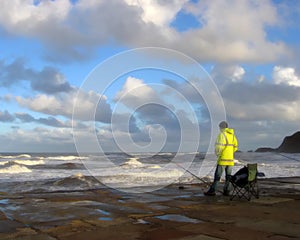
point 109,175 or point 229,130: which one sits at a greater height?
point 229,130

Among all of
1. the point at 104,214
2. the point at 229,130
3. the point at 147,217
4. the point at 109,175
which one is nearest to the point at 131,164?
the point at 109,175

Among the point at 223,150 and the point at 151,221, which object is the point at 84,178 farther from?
the point at 151,221

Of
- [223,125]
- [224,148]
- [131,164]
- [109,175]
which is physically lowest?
[109,175]

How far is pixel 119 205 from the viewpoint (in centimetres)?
735

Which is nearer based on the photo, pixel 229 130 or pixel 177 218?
pixel 177 218

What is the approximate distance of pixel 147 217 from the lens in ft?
19.6

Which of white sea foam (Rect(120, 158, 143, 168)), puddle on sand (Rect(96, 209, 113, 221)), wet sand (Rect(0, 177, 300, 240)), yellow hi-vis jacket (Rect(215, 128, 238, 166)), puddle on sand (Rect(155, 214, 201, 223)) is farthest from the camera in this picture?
white sea foam (Rect(120, 158, 143, 168))

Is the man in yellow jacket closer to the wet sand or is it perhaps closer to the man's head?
the man's head

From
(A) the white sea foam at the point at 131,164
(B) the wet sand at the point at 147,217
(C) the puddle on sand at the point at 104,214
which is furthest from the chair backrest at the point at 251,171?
(A) the white sea foam at the point at 131,164

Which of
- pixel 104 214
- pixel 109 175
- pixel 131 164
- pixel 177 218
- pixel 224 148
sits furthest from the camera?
pixel 131 164

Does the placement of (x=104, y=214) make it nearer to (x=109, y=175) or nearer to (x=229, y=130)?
(x=229, y=130)

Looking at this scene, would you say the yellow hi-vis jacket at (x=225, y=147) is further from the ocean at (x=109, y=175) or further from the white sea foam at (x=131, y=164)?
the white sea foam at (x=131, y=164)

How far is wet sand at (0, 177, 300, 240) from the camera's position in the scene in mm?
4824

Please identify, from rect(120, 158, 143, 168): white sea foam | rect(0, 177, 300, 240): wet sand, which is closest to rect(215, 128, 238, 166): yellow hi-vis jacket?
rect(0, 177, 300, 240): wet sand
